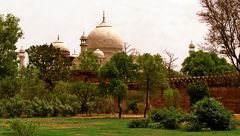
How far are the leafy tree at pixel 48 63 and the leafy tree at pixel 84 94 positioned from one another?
6053 mm

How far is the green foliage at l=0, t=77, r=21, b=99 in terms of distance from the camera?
28227 millimetres

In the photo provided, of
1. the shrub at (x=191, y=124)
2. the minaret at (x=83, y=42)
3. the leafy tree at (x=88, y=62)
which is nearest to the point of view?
the shrub at (x=191, y=124)

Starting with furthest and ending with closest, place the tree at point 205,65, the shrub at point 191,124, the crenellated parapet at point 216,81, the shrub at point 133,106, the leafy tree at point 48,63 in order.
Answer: the tree at point 205,65 → the leafy tree at point 48,63 → the shrub at point 133,106 → the crenellated parapet at point 216,81 → the shrub at point 191,124

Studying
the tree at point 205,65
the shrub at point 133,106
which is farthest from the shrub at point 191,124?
the tree at point 205,65

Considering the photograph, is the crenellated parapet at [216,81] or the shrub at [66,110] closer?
the shrub at [66,110]

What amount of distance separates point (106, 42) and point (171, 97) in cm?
2581

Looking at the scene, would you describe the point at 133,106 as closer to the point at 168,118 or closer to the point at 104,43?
the point at 168,118

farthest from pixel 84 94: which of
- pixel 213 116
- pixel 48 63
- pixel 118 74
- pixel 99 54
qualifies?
pixel 99 54

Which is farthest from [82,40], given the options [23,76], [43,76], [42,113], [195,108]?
[195,108]

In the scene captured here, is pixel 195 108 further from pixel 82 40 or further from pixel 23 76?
pixel 82 40

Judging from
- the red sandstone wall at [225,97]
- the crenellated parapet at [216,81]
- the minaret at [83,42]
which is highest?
the minaret at [83,42]

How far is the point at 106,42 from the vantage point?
53969 millimetres

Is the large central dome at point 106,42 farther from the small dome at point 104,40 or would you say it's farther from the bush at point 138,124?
the bush at point 138,124

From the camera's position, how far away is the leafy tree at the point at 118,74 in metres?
25.3
